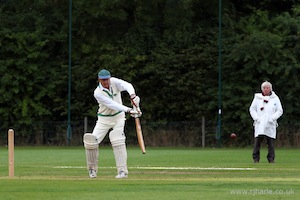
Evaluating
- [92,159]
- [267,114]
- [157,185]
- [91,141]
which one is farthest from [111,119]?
[267,114]

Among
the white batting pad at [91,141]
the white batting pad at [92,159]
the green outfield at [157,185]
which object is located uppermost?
the white batting pad at [91,141]

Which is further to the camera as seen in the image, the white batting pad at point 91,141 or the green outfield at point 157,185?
the white batting pad at point 91,141

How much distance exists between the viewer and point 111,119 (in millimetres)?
18453

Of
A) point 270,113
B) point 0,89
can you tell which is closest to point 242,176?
point 270,113

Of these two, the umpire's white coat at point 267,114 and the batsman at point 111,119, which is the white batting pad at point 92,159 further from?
the umpire's white coat at point 267,114

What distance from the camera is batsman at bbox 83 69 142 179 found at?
18.1 meters

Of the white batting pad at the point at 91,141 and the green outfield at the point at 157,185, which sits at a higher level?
the white batting pad at the point at 91,141

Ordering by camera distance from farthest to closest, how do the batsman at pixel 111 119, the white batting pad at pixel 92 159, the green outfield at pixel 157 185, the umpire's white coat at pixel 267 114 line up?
1. the umpire's white coat at pixel 267 114
2. the white batting pad at pixel 92 159
3. the batsman at pixel 111 119
4. the green outfield at pixel 157 185

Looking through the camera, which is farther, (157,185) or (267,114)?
(267,114)

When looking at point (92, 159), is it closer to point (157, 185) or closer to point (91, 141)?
point (91, 141)

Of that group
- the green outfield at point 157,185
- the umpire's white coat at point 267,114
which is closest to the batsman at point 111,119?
the green outfield at point 157,185

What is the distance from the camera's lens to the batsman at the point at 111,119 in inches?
712

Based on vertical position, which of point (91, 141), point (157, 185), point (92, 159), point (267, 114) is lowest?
point (157, 185)

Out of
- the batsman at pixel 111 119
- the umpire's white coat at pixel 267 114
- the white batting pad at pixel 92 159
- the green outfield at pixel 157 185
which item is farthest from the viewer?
the umpire's white coat at pixel 267 114
